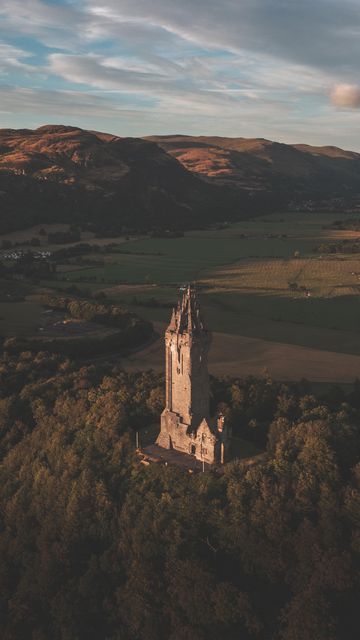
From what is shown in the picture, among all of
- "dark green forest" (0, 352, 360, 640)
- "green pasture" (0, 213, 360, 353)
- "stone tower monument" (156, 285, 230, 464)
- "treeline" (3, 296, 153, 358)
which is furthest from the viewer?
"green pasture" (0, 213, 360, 353)

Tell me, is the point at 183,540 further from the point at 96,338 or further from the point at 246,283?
the point at 246,283

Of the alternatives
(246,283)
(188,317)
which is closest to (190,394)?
(188,317)

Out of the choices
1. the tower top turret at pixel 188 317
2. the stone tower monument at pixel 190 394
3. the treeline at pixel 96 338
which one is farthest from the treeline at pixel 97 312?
the tower top turret at pixel 188 317

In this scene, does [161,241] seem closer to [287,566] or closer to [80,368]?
[80,368]

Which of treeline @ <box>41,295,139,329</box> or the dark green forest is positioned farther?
treeline @ <box>41,295,139,329</box>

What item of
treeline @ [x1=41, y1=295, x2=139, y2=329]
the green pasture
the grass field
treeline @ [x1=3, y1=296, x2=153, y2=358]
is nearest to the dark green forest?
the grass field

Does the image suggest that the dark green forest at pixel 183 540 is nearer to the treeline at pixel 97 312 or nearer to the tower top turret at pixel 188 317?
the tower top turret at pixel 188 317

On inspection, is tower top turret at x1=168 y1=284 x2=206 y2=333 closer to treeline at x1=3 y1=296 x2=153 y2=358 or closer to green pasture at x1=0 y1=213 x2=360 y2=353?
treeline at x1=3 y1=296 x2=153 y2=358

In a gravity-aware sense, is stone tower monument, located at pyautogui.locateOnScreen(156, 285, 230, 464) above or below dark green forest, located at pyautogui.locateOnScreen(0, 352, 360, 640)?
above

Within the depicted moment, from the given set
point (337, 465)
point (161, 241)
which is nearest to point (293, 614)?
point (337, 465)
